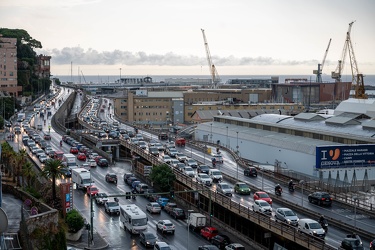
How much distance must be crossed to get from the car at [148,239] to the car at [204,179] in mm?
10364

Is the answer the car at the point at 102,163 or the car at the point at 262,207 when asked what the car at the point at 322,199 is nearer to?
the car at the point at 262,207

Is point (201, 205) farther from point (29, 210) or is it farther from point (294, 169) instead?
point (294, 169)

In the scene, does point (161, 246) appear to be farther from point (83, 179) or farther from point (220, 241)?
point (83, 179)

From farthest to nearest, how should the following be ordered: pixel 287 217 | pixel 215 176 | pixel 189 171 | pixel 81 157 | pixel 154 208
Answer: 1. pixel 81 157
2. pixel 189 171
3. pixel 215 176
4. pixel 154 208
5. pixel 287 217

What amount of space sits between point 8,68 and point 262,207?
77024mm

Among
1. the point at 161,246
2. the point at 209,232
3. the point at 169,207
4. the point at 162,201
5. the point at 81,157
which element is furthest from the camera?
the point at 81,157

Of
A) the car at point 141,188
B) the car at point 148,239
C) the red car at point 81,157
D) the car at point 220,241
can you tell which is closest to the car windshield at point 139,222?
the car at point 148,239

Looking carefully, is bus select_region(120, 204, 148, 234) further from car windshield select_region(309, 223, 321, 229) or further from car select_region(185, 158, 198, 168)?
car select_region(185, 158, 198, 168)

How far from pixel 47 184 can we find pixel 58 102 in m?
71.5

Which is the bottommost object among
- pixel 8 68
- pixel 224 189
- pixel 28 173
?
pixel 224 189

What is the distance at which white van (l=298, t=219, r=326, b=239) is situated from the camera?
25672 mm

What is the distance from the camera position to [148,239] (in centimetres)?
2850

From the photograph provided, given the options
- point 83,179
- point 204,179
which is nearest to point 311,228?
point 204,179

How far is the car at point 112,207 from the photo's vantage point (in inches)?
1372
